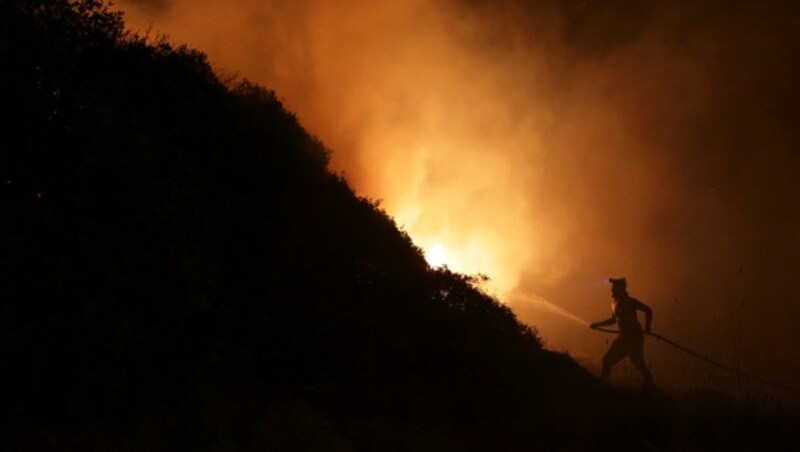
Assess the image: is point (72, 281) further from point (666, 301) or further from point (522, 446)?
point (666, 301)

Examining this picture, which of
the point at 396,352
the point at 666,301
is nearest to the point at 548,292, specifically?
the point at 666,301

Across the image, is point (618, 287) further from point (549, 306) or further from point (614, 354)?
point (549, 306)

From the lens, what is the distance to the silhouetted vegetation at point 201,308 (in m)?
5.27

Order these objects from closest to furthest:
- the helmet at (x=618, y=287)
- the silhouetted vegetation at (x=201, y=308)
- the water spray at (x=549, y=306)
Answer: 1. the silhouetted vegetation at (x=201, y=308)
2. the helmet at (x=618, y=287)
3. the water spray at (x=549, y=306)

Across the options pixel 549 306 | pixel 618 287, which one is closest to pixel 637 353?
pixel 618 287

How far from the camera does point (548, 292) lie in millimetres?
84000

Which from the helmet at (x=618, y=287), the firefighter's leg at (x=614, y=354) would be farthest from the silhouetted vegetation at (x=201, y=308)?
the helmet at (x=618, y=287)

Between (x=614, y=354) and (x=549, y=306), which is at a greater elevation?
(x=549, y=306)

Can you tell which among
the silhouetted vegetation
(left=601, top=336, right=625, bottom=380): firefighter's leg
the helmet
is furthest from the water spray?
the silhouetted vegetation

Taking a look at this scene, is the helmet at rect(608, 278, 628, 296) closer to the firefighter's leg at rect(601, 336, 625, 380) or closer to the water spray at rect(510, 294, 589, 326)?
the firefighter's leg at rect(601, 336, 625, 380)

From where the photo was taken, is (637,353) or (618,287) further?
(618,287)

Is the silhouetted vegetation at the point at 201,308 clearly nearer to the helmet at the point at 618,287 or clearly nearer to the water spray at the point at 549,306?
the helmet at the point at 618,287

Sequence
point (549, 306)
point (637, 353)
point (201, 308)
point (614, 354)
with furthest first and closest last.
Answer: point (549, 306) < point (614, 354) < point (637, 353) < point (201, 308)

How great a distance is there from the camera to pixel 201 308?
6316 mm
